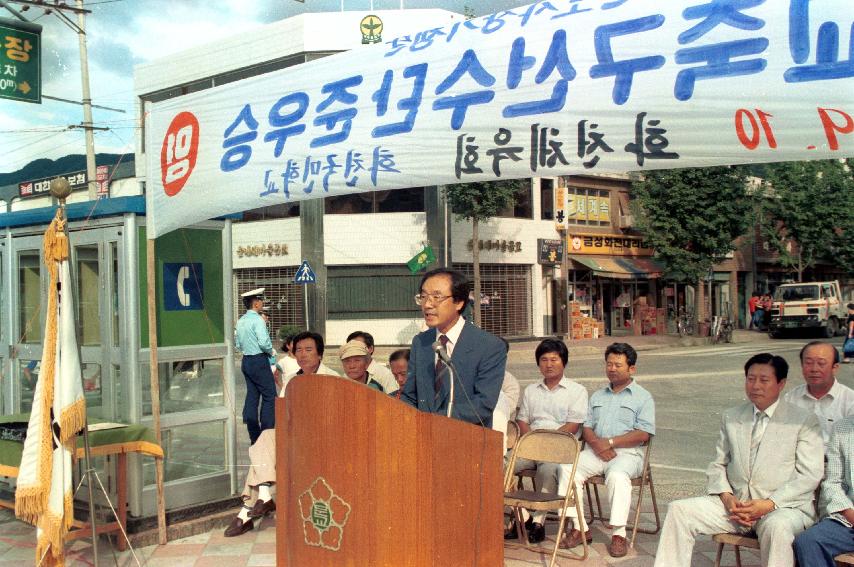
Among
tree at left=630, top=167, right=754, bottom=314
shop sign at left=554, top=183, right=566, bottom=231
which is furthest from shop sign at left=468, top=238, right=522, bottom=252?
tree at left=630, top=167, right=754, bottom=314

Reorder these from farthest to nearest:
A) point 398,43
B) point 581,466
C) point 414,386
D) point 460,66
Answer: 1. point 581,466
2. point 398,43
3. point 460,66
4. point 414,386

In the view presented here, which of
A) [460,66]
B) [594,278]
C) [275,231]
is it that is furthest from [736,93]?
[594,278]

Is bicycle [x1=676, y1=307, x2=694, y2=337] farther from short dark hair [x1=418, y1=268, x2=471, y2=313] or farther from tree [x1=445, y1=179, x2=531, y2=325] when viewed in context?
short dark hair [x1=418, y1=268, x2=471, y2=313]

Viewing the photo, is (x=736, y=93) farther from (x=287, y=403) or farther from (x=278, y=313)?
(x=278, y=313)

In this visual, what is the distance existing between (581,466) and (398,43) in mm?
3054

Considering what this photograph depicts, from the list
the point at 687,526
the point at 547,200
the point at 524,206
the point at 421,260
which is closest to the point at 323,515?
the point at 687,526

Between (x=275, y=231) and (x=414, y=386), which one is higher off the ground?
(x=275, y=231)

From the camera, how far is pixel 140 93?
103ft

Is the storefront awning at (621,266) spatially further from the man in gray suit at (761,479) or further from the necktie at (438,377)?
the necktie at (438,377)

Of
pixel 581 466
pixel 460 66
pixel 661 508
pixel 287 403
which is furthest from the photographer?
pixel 661 508

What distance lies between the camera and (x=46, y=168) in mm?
46094

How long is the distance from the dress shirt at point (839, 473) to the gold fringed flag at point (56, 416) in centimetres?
384

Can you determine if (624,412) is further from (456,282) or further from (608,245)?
(608,245)

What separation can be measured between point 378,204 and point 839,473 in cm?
2292
